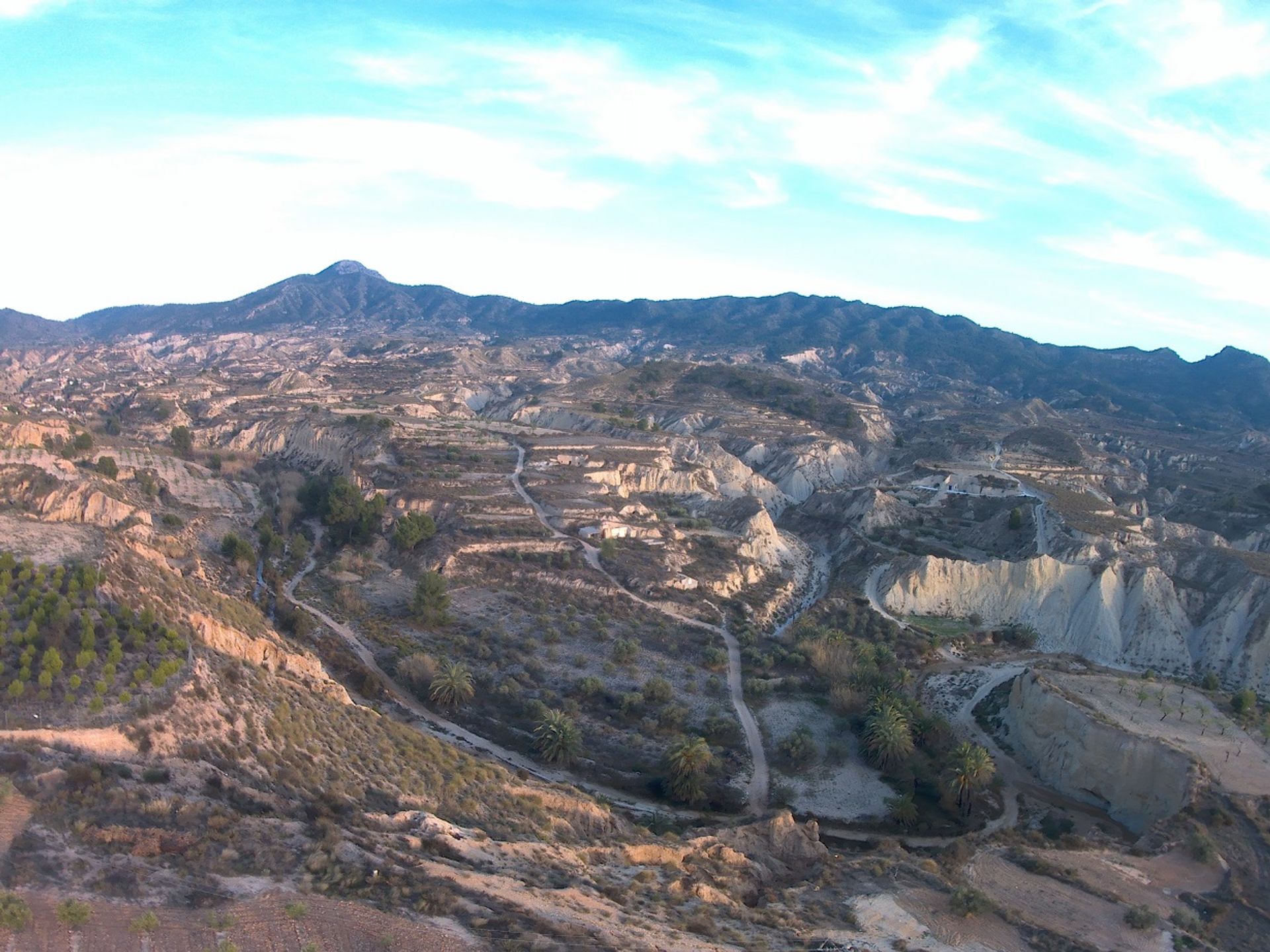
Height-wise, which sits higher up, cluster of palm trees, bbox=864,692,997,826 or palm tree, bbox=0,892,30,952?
palm tree, bbox=0,892,30,952

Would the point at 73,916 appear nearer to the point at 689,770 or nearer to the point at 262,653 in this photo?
the point at 262,653

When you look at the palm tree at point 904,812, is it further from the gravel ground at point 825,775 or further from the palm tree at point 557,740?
the palm tree at point 557,740

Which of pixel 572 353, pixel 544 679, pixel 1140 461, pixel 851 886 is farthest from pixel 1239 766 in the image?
pixel 572 353

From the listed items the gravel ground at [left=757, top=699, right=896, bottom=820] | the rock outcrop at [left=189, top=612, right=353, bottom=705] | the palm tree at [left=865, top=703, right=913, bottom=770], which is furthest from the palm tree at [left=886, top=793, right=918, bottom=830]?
the rock outcrop at [left=189, top=612, right=353, bottom=705]

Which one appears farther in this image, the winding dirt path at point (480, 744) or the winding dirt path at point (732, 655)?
the winding dirt path at point (732, 655)

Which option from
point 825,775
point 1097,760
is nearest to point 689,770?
point 825,775

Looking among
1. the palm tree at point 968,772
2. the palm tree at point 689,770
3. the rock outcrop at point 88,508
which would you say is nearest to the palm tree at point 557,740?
the palm tree at point 689,770

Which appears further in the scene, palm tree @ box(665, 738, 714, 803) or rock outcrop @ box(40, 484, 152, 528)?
rock outcrop @ box(40, 484, 152, 528)

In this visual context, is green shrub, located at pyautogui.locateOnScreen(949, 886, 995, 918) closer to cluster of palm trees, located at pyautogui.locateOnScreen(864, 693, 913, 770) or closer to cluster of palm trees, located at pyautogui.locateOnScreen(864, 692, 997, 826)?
cluster of palm trees, located at pyautogui.locateOnScreen(864, 692, 997, 826)
